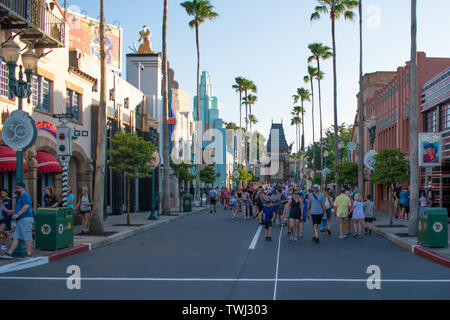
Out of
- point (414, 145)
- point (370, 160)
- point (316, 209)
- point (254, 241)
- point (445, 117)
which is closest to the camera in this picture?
point (316, 209)

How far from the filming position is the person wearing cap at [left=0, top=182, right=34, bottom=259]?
488 inches

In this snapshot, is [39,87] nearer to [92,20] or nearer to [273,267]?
[273,267]

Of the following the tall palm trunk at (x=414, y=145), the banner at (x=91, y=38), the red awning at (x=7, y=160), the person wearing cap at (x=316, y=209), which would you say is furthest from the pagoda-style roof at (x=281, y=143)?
the red awning at (x=7, y=160)

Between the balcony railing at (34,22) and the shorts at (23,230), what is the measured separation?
7101 mm

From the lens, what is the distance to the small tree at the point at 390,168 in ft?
71.9

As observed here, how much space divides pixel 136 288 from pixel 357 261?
5918 millimetres

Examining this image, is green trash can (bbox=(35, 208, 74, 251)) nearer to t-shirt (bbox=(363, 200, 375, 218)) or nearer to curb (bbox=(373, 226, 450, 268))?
curb (bbox=(373, 226, 450, 268))

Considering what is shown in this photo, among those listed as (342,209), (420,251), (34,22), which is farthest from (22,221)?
(342,209)

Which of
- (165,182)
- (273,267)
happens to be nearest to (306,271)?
(273,267)

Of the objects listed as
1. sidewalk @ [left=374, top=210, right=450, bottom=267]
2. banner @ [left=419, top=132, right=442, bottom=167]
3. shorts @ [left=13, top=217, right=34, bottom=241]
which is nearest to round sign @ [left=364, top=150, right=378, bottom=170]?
sidewalk @ [left=374, top=210, right=450, bottom=267]

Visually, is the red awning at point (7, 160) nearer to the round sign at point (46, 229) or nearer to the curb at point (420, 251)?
the round sign at point (46, 229)

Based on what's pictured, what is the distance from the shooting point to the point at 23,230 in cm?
1252

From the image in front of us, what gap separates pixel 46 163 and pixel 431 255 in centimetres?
1390

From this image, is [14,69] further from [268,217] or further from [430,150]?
[430,150]
